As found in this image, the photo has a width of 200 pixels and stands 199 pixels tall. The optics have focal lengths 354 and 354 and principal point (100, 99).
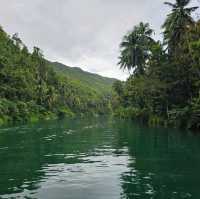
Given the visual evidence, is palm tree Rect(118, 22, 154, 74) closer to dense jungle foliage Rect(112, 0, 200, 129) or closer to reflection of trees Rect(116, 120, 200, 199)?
dense jungle foliage Rect(112, 0, 200, 129)

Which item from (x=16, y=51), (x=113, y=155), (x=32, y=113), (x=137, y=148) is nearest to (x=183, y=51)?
(x=137, y=148)

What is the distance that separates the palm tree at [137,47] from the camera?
83.5 meters

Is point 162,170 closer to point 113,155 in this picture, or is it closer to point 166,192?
point 166,192

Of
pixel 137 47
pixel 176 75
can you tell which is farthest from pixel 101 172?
pixel 137 47

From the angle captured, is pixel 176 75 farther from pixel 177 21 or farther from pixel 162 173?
pixel 162 173

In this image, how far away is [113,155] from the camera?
1126 inches

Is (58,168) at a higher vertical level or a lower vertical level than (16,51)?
lower

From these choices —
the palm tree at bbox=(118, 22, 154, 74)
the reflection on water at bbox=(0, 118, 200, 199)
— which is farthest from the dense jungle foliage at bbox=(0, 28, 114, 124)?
the reflection on water at bbox=(0, 118, 200, 199)

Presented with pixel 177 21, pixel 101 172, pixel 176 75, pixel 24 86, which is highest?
pixel 177 21

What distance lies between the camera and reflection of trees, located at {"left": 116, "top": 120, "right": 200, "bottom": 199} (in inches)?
651

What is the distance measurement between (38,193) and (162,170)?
8.60 metres

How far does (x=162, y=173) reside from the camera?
68.4ft

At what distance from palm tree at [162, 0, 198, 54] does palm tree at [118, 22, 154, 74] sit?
1808 cm

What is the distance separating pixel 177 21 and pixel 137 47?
21316 mm
